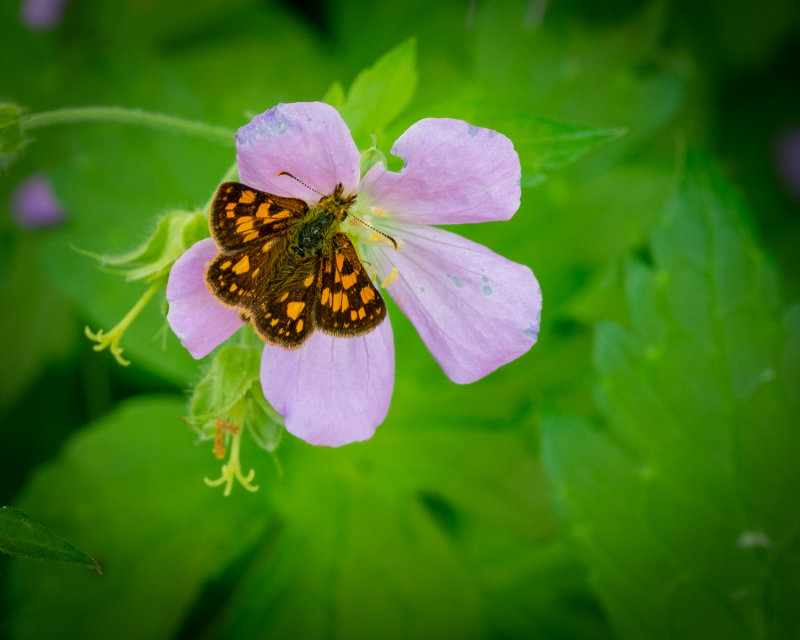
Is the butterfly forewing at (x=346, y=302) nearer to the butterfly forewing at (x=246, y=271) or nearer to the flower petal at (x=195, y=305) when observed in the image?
the butterfly forewing at (x=246, y=271)

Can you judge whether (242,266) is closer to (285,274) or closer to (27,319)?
(285,274)

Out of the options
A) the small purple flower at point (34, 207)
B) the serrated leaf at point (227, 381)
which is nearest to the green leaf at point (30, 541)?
the serrated leaf at point (227, 381)

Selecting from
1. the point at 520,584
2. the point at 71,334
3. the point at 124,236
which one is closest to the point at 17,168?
the point at 71,334

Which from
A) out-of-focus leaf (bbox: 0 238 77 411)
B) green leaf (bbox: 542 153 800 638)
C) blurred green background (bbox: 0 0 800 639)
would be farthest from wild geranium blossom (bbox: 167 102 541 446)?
out-of-focus leaf (bbox: 0 238 77 411)

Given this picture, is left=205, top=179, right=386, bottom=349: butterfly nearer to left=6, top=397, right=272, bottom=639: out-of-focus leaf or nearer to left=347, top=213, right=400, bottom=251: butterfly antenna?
left=347, top=213, right=400, bottom=251: butterfly antenna

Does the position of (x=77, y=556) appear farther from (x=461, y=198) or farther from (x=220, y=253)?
(x=461, y=198)

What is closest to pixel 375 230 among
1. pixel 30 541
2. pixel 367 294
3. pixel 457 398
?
pixel 367 294
